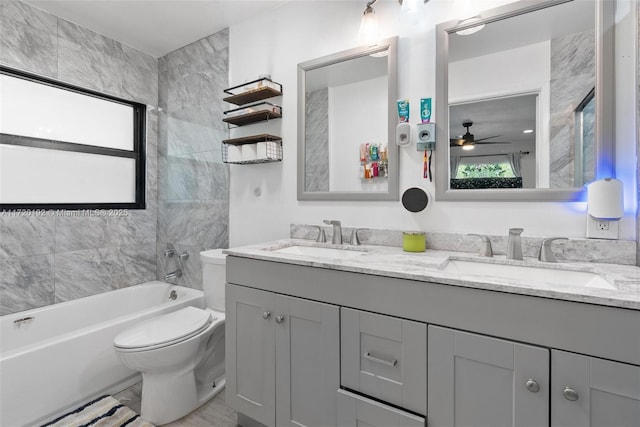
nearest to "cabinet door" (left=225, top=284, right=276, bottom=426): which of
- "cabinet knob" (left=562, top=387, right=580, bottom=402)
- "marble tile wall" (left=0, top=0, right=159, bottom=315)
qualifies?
"cabinet knob" (left=562, top=387, right=580, bottom=402)

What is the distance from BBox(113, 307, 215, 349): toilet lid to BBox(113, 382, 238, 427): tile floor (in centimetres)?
46

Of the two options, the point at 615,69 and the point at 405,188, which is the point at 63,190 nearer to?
the point at 405,188

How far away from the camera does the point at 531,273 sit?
1214 millimetres

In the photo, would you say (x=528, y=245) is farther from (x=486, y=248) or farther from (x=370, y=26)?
(x=370, y=26)

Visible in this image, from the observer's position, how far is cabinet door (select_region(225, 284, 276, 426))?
141 centimetres

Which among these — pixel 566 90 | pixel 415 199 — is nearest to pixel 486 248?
pixel 415 199

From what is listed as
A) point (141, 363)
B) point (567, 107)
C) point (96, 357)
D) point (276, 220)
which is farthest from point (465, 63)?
point (96, 357)

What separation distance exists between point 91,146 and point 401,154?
243cm

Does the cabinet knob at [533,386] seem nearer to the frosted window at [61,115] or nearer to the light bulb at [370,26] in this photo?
the light bulb at [370,26]

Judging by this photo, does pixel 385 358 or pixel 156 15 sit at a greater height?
pixel 156 15

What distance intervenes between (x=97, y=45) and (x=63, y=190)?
46.0 inches

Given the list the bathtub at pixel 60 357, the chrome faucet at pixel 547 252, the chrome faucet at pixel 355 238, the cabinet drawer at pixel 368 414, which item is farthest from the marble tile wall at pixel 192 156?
the chrome faucet at pixel 547 252

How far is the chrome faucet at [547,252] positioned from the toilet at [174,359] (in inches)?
68.2

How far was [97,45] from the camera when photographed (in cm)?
242
